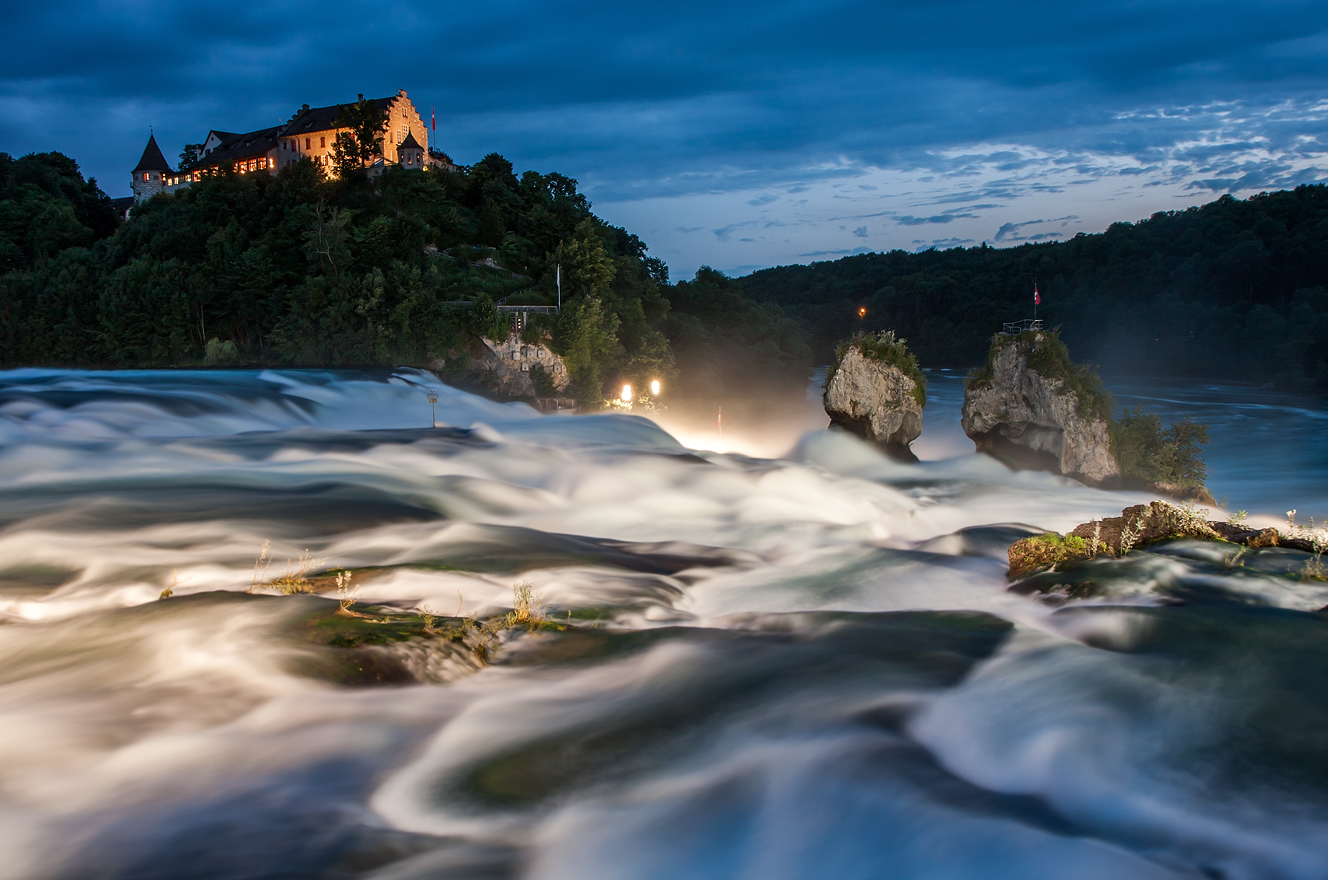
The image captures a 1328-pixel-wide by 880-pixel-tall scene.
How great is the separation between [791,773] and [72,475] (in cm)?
1496

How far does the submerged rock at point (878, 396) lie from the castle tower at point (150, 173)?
82216 mm

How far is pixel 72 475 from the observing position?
14805 mm

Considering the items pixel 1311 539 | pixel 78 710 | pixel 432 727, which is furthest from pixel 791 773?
pixel 1311 539

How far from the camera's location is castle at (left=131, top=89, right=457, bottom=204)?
7706 centimetres

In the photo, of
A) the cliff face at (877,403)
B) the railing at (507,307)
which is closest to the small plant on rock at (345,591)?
the cliff face at (877,403)

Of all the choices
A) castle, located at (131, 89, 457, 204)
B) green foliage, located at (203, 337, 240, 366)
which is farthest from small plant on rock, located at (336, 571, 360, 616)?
castle, located at (131, 89, 457, 204)

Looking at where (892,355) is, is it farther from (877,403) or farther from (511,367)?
(511,367)

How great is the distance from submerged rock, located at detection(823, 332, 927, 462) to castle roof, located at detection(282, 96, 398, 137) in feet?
198

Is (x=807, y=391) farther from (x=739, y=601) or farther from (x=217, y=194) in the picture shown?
(x=739, y=601)

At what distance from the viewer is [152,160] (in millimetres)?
86500

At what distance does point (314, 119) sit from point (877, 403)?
2793 inches

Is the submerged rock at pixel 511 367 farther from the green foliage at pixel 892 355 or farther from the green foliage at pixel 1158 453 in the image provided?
the green foliage at pixel 1158 453

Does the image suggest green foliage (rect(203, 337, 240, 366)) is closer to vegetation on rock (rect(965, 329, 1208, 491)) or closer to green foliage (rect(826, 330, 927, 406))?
green foliage (rect(826, 330, 927, 406))

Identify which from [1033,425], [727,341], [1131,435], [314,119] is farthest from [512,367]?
[314,119]
